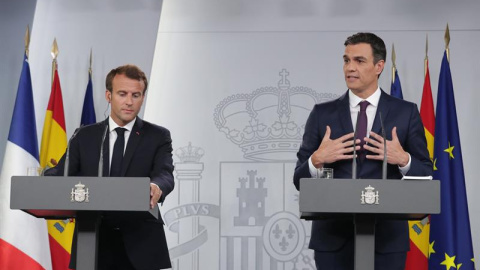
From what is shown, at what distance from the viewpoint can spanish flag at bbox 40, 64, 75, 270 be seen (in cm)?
583

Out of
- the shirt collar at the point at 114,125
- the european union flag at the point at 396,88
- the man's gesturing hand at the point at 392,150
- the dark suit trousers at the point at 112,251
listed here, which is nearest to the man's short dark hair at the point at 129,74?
the shirt collar at the point at 114,125

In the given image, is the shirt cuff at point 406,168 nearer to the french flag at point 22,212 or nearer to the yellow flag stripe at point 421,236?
the yellow flag stripe at point 421,236

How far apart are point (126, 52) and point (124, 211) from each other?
3134mm

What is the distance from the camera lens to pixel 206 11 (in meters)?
6.49

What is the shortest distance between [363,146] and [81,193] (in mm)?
1241

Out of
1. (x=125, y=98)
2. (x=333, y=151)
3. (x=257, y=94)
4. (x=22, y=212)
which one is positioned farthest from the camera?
(x=257, y=94)

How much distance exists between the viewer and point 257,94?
636cm

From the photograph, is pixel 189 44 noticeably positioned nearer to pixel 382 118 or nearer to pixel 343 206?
pixel 382 118

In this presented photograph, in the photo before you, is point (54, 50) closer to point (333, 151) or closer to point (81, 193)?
A: point (81, 193)

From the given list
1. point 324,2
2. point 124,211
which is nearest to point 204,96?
point 324,2

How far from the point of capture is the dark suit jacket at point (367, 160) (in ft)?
11.9

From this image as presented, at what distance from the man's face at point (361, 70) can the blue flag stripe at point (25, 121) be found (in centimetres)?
284

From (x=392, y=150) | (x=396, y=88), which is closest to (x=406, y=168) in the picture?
(x=392, y=150)

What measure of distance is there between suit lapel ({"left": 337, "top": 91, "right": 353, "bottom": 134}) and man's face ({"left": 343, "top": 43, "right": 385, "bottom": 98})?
75mm
